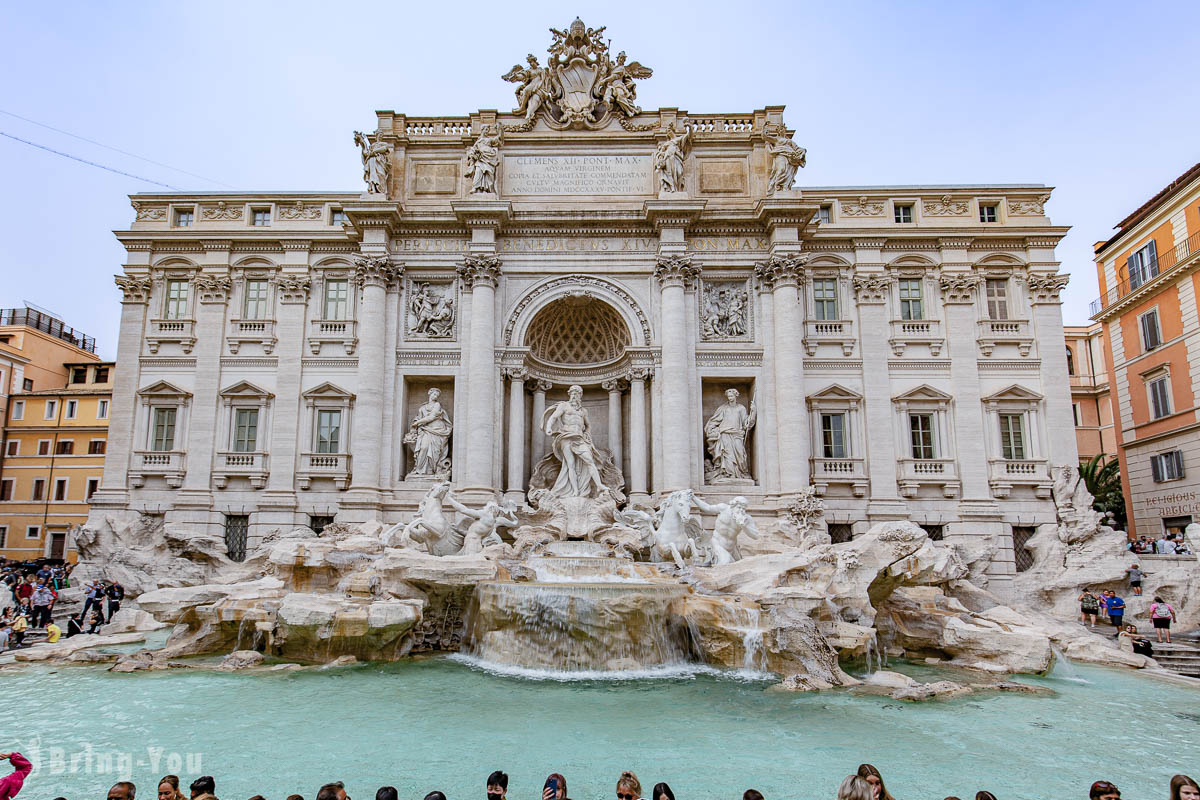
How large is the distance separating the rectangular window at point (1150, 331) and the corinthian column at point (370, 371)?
27.1m

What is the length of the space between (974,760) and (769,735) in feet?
7.84

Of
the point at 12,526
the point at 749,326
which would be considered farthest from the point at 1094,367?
the point at 12,526

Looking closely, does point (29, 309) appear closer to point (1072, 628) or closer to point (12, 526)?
point (12, 526)

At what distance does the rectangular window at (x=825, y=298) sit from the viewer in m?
24.1

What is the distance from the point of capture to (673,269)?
74.5ft

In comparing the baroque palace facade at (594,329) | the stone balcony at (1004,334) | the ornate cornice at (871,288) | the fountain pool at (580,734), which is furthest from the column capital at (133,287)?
the stone balcony at (1004,334)

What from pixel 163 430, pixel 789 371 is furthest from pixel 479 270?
pixel 163 430

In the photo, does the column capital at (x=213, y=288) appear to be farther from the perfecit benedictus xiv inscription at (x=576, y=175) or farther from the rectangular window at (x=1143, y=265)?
the rectangular window at (x=1143, y=265)

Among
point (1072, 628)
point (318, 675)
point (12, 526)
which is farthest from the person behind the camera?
point (12, 526)

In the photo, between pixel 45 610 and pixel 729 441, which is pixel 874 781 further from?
pixel 45 610

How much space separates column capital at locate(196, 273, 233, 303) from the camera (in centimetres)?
2416

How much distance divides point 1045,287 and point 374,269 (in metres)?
22.1

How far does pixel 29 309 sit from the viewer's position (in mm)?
38312

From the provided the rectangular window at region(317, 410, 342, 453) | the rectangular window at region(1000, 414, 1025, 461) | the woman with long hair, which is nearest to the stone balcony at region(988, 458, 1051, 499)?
the rectangular window at region(1000, 414, 1025, 461)
